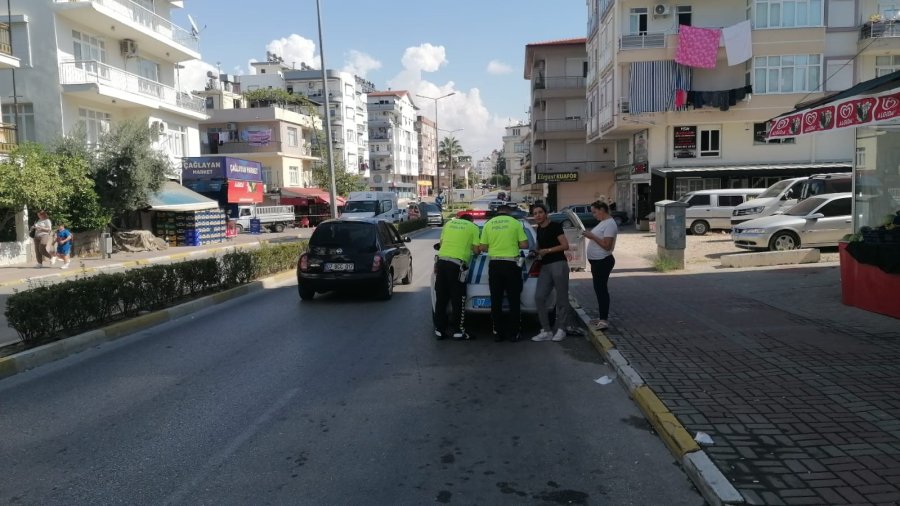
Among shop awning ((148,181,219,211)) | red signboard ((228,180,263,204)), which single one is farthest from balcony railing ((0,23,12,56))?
red signboard ((228,180,263,204))

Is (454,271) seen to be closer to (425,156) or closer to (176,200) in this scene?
(176,200)

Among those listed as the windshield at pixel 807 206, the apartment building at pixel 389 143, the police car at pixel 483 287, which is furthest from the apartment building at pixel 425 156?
the police car at pixel 483 287

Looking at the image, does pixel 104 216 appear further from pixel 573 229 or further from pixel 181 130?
pixel 573 229

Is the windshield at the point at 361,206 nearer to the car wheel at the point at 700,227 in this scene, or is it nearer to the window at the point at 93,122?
the window at the point at 93,122

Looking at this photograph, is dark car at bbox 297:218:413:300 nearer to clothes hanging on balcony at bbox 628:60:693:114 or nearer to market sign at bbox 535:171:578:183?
clothes hanging on balcony at bbox 628:60:693:114

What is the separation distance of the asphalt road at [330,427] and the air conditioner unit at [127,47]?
28927 millimetres

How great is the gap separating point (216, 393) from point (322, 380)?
1039 millimetres

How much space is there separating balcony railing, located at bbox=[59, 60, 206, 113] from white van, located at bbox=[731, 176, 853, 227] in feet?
89.0

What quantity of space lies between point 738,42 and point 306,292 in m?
→ 28.5

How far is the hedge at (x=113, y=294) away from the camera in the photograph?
26.5 ft

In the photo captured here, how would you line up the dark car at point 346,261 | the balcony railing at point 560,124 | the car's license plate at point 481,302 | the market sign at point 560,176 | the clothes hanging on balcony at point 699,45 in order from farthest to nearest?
the balcony railing at point 560,124
the market sign at point 560,176
the clothes hanging on balcony at point 699,45
the dark car at point 346,261
the car's license plate at point 481,302

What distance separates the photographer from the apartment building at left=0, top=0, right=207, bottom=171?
27.8 m

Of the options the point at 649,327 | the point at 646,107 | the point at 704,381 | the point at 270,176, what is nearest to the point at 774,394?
the point at 704,381

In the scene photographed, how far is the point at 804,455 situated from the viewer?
171 inches
